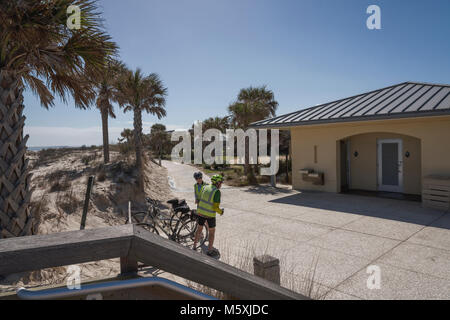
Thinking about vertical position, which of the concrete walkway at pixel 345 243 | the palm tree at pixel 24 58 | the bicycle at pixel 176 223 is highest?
the palm tree at pixel 24 58

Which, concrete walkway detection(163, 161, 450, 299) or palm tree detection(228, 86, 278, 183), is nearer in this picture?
concrete walkway detection(163, 161, 450, 299)

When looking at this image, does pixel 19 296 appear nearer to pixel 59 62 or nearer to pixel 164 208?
pixel 59 62

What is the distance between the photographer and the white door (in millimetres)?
13148

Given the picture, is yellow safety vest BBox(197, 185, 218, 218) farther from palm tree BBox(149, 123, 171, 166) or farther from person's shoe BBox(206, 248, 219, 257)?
palm tree BBox(149, 123, 171, 166)

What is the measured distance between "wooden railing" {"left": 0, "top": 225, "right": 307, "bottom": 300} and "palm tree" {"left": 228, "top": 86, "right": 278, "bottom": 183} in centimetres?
1612

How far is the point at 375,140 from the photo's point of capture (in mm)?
13938

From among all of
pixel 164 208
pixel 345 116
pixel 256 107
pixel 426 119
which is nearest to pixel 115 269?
pixel 164 208

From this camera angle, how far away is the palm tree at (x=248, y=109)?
1903 centimetres

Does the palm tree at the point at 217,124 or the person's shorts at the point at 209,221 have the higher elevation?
the palm tree at the point at 217,124

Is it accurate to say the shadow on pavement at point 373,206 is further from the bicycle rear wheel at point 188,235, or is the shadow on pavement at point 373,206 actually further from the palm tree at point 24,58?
the palm tree at point 24,58

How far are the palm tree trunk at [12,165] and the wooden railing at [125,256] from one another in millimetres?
3642

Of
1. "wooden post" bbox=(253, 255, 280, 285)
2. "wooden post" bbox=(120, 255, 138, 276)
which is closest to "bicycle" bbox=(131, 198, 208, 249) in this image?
"wooden post" bbox=(253, 255, 280, 285)

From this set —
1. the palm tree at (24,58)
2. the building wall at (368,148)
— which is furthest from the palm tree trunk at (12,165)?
the building wall at (368,148)
